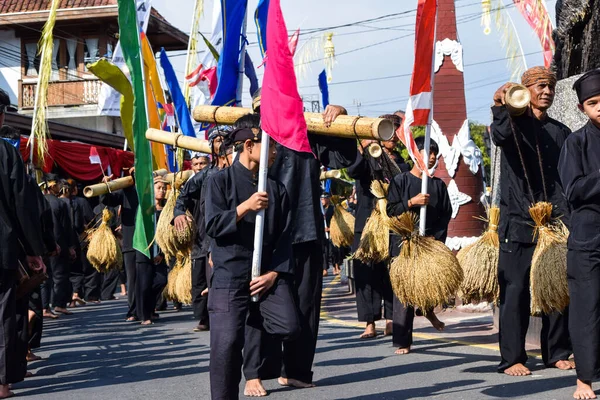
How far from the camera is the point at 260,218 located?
5.68 metres

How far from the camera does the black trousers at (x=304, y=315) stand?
7.11m

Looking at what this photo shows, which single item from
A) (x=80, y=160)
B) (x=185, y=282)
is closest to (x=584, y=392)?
(x=185, y=282)

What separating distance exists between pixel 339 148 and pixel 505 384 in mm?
2095

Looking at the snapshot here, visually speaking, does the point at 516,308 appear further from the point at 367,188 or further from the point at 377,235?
the point at 367,188

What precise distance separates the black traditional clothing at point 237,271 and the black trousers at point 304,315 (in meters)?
1.06

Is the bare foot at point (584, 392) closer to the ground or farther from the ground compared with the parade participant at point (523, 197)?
closer to the ground

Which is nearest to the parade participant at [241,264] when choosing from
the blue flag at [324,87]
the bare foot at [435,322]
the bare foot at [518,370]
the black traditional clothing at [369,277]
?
the bare foot at [518,370]

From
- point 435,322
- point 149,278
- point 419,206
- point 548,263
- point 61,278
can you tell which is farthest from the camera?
point 61,278

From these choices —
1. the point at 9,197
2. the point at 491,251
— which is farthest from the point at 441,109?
the point at 9,197

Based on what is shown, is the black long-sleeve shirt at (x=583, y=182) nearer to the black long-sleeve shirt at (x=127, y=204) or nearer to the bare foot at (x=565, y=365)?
the bare foot at (x=565, y=365)

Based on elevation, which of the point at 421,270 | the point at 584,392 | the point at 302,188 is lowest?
the point at 584,392

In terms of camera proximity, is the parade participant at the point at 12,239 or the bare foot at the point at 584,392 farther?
the parade participant at the point at 12,239

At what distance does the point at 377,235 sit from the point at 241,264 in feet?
13.2

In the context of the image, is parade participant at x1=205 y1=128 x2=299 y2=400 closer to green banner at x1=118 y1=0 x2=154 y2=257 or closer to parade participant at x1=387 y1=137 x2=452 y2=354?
parade participant at x1=387 y1=137 x2=452 y2=354
